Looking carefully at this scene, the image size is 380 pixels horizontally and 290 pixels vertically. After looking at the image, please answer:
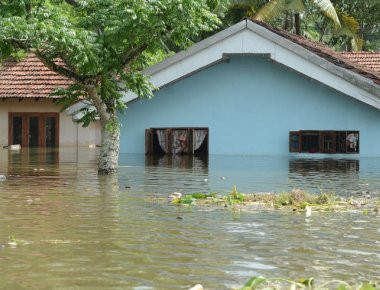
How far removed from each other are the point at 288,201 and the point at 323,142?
15.5m

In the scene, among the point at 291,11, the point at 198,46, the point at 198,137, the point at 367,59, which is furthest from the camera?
the point at 291,11

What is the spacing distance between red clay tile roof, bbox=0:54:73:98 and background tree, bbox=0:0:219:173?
15.5m

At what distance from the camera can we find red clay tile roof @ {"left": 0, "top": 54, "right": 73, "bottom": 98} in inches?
1371

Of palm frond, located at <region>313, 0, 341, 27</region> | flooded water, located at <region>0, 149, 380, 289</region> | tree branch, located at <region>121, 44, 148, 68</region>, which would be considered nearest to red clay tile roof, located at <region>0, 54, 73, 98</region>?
palm frond, located at <region>313, 0, 341, 27</region>

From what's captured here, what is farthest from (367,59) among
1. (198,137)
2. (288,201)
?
(288,201)

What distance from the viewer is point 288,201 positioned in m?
12.3

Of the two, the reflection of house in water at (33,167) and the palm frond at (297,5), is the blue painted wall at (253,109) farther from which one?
the palm frond at (297,5)

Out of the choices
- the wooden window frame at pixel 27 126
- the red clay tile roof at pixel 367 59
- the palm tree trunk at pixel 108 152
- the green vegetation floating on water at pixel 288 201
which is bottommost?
the green vegetation floating on water at pixel 288 201

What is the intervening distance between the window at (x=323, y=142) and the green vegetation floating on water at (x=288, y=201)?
14.4m

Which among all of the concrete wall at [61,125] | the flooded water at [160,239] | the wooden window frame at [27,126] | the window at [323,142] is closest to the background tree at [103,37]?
the flooded water at [160,239]

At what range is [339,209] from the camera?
1187cm

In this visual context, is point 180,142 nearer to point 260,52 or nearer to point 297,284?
point 260,52

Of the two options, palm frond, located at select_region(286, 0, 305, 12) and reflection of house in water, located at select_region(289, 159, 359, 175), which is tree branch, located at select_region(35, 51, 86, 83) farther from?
palm frond, located at select_region(286, 0, 305, 12)

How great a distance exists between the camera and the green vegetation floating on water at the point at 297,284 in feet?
19.5
